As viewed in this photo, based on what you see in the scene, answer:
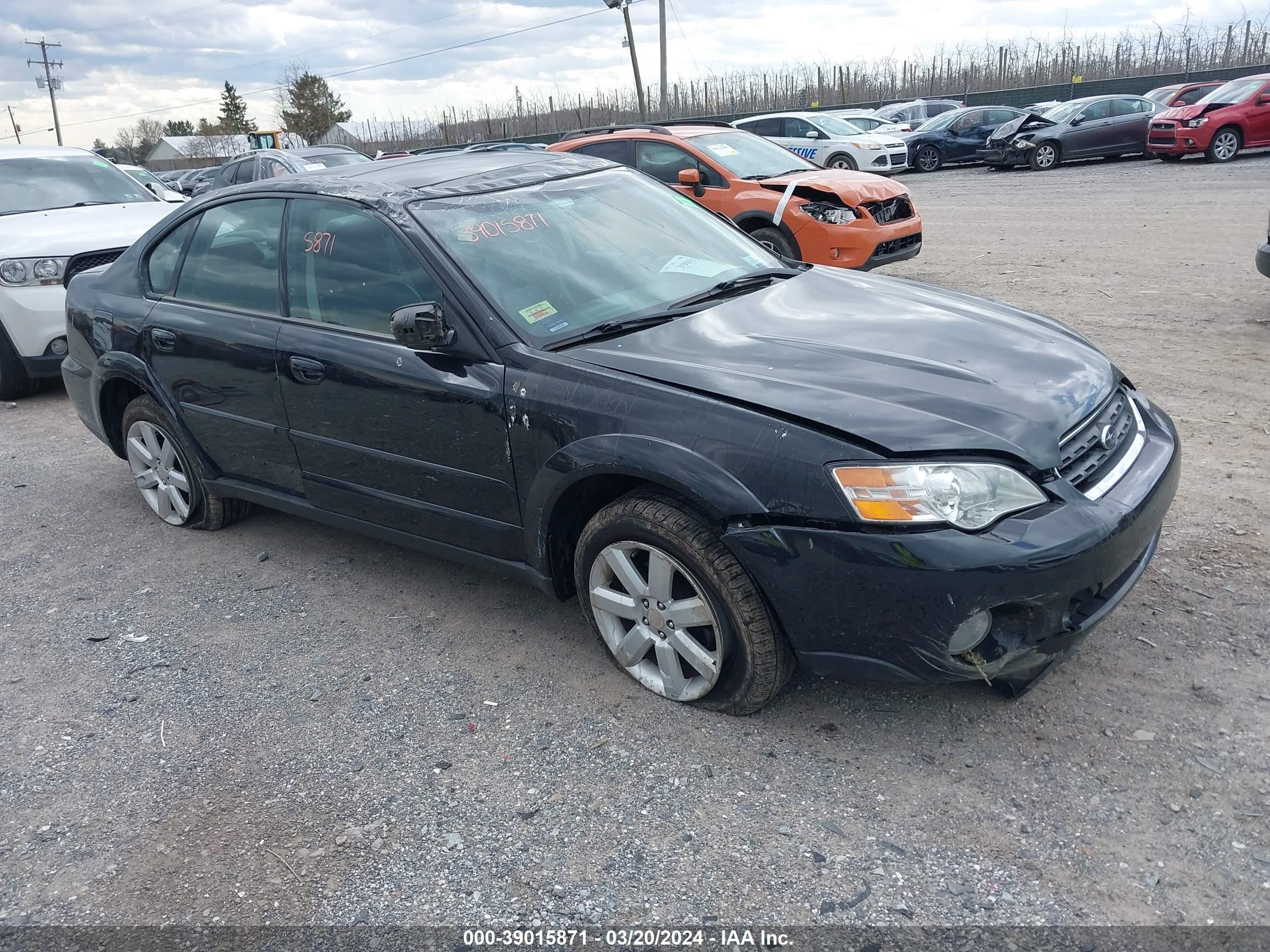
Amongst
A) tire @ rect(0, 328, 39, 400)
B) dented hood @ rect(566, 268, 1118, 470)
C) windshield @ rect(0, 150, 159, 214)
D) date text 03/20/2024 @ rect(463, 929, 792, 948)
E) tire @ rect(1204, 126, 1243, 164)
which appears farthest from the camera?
tire @ rect(1204, 126, 1243, 164)

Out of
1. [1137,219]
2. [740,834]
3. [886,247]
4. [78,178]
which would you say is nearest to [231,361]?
[740,834]

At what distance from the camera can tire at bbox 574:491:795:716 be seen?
2885mm

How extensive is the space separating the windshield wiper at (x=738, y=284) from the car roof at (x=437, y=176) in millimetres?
849

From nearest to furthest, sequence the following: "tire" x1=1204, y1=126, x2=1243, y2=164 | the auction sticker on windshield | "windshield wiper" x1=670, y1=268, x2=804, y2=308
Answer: the auction sticker on windshield
"windshield wiper" x1=670, y1=268, x2=804, y2=308
"tire" x1=1204, y1=126, x2=1243, y2=164

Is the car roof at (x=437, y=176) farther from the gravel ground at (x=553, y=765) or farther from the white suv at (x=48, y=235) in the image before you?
the white suv at (x=48, y=235)

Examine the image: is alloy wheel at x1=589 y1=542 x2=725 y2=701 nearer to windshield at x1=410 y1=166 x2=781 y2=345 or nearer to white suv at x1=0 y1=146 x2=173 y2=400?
windshield at x1=410 y1=166 x2=781 y2=345

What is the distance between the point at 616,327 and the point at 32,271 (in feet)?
19.0

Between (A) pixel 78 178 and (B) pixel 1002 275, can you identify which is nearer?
(A) pixel 78 178

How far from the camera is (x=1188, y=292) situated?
8102 mm

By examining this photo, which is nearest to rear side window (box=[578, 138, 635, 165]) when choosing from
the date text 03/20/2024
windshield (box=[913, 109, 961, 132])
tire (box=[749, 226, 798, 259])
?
tire (box=[749, 226, 798, 259])

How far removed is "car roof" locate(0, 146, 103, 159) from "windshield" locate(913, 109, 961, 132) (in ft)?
66.5

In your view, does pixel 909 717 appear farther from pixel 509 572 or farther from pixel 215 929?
pixel 215 929

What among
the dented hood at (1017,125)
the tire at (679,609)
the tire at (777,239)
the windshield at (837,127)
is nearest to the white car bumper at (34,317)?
the tire at (777,239)

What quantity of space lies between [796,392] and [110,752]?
98.9 inches
